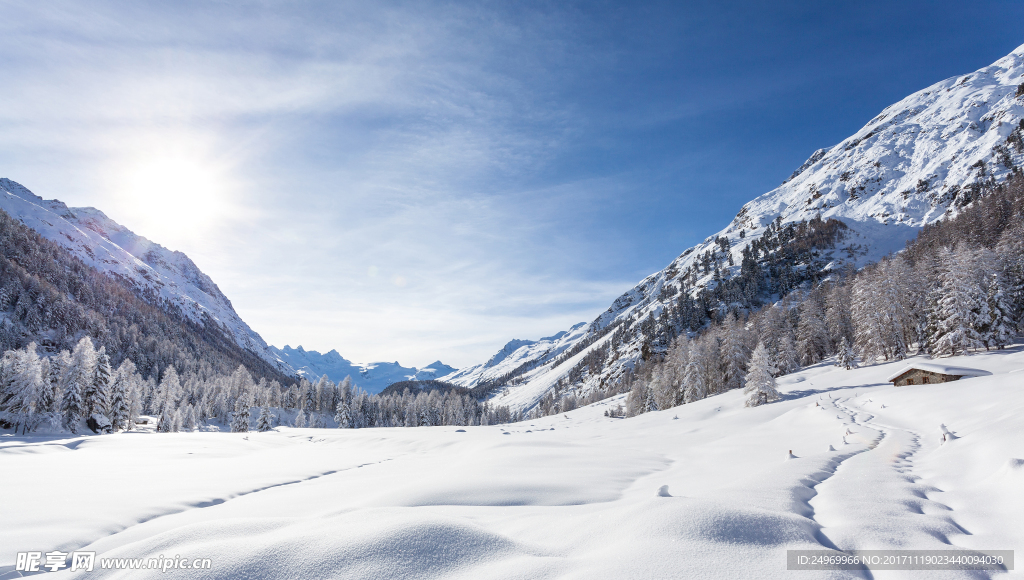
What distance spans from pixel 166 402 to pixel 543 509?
3488 inches

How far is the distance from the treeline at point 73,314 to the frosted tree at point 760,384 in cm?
14745

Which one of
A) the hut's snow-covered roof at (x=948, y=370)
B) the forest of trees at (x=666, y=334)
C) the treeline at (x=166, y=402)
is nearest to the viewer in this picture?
the hut's snow-covered roof at (x=948, y=370)

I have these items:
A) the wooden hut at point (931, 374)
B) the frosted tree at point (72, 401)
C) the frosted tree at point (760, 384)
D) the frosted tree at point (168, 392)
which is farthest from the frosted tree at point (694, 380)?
the frosted tree at point (168, 392)

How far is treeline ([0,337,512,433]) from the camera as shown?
39.9m

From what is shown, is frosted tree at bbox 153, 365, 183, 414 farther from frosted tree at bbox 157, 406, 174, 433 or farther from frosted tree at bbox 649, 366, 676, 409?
frosted tree at bbox 649, 366, 676, 409

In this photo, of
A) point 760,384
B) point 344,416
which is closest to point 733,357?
point 760,384

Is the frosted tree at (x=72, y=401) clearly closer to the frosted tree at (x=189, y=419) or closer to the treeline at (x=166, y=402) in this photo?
the treeline at (x=166, y=402)

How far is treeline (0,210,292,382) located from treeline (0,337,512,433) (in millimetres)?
23723

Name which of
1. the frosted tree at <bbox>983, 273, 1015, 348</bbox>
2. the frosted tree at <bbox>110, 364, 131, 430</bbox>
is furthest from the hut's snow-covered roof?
the frosted tree at <bbox>110, 364, 131, 430</bbox>

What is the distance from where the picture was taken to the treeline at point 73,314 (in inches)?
4707

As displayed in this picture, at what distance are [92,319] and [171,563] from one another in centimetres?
19395

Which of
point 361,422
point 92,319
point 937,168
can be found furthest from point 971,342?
point 92,319

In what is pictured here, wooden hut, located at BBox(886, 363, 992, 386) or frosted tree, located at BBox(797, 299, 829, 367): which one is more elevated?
frosted tree, located at BBox(797, 299, 829, 367)

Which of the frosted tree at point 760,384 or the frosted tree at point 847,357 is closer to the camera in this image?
the frosted tree at point 760,384
